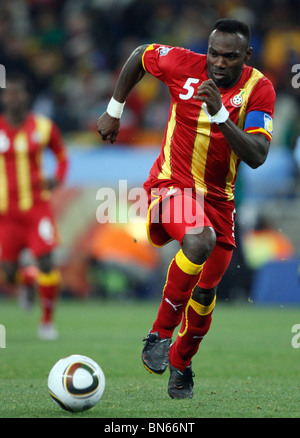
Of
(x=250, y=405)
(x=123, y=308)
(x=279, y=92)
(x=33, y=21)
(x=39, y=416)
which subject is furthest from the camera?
(x=33, y=21)

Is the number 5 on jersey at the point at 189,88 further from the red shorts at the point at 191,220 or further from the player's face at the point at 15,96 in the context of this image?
the player's face at the point at 15,96

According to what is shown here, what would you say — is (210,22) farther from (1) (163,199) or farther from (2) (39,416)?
(2) (39,416)

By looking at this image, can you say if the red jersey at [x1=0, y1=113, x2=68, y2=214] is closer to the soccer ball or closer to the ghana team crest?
the ghana team crest

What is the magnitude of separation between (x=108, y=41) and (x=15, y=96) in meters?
8.15

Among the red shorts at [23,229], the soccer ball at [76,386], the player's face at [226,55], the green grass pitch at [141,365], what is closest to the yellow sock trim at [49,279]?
the red shorts at [23,229]

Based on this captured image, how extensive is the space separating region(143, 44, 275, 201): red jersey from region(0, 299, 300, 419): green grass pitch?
1.24 meters

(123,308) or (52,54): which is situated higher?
(52,54)

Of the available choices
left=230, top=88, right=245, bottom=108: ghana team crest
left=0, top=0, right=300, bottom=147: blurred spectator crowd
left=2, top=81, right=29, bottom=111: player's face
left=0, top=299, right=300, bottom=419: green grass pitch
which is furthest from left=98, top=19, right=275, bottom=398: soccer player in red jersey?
left=0, top=0, right=300, bottom=147: blurred spectator crowd

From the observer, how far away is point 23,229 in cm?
870

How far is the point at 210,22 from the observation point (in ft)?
50.4

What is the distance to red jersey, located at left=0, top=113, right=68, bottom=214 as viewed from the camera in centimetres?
868

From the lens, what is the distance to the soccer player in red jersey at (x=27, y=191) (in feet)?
27.9

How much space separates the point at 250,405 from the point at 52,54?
1308 centimetres

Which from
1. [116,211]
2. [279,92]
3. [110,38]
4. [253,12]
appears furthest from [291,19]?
[116,211]
